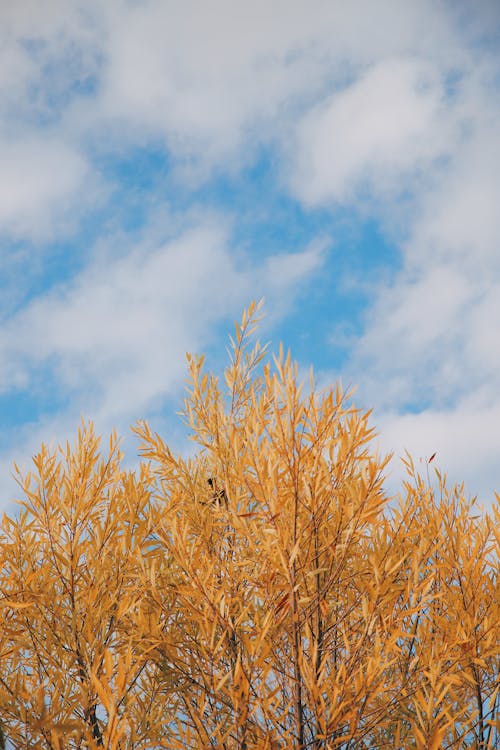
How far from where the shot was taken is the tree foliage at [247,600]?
2979mm

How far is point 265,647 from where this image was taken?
276 centimetres

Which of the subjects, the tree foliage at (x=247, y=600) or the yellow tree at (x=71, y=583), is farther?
the yellow tree at (x=71, y=583)

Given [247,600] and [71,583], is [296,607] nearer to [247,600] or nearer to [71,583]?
[247,600]

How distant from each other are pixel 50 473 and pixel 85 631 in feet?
3.83

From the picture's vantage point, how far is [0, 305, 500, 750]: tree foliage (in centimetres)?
298

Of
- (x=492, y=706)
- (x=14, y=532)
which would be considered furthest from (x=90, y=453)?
(x=492, y=706)

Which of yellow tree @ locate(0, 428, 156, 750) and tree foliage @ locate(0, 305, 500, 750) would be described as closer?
tree foliage @ locate(0, 305, 500, 750)

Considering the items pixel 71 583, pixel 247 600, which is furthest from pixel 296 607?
pixel 71 583

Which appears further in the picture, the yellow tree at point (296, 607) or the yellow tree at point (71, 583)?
the yellow tree at point (71, 583)

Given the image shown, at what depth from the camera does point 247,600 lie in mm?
3633

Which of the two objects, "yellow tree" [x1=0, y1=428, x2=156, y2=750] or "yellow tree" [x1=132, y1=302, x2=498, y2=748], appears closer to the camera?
"yellow tree" [x1=132, y1=302, x2=498, y2=748]

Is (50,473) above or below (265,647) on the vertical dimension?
above

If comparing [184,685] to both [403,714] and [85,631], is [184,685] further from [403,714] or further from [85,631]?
[403,714]

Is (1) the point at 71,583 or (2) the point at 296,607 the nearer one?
(2) the point at 296,607
